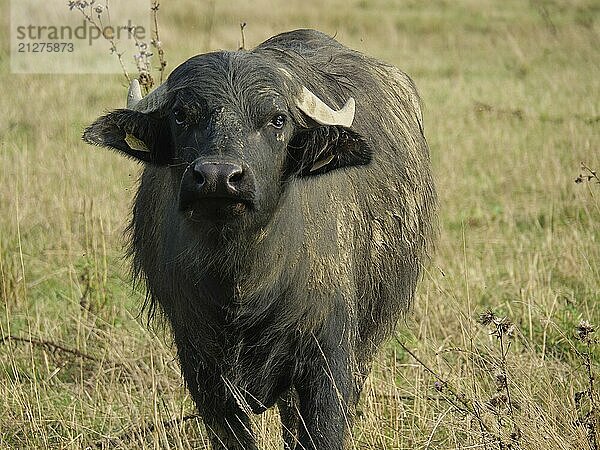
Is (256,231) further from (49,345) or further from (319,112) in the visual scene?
(49,345)

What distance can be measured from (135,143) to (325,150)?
0.69 meters

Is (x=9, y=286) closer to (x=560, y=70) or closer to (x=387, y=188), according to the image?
(x=387, y=188)

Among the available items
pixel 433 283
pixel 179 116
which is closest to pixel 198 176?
pixel 179 116

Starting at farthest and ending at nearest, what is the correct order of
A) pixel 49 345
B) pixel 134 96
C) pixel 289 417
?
pixel 49 345
pixel 289 417
pixel 134 96

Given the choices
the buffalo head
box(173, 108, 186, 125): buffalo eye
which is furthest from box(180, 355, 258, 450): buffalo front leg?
box(173, 108, 186, 125): buffalo eye

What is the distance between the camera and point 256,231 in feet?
11.8

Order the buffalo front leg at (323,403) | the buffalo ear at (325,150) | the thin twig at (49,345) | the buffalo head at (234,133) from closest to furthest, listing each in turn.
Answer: the buffalo head at (234,133), the buffalo ear at (325,150), the buffalo front leg at (323,403), the thin twig at (49,345)

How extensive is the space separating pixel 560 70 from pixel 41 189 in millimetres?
8162

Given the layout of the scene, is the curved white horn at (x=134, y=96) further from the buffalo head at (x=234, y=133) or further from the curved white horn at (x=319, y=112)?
the curved white horn at (x=319, y=112)

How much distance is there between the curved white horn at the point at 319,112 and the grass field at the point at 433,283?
0.92 meters

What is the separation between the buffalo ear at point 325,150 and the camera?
12.0ft

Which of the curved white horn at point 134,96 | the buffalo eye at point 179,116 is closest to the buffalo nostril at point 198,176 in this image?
the buffalo eye at point 179,116

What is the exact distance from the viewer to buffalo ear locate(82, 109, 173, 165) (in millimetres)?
3725

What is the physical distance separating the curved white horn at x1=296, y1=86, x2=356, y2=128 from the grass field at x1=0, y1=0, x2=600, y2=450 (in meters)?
0.92
